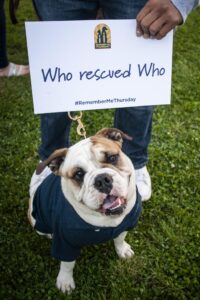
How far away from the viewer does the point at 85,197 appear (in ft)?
6.55

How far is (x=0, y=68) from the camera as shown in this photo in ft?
14.4

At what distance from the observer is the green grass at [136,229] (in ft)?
7.99

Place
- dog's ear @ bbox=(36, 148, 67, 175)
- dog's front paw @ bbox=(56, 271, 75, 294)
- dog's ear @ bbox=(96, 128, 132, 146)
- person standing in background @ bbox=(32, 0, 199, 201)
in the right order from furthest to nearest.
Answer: dog's front paw @ bbox=(56, 271, 75, 294)
dog's ear @ bbox=(96, 128, 132, 146)
dog's ear @ bbox=(36, 148, 67, 175)
person standing in background @ bbox=(32, 0, 199, 201)

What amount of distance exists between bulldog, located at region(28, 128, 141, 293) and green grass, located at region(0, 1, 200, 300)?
18 cm

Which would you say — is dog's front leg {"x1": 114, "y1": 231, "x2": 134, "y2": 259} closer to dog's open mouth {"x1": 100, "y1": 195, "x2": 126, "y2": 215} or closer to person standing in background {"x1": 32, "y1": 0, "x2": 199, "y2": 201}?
person standing in background {"x1": 32, "y1": 0, "x2": 199, "y2": 201}

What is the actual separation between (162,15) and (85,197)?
95 centimetres

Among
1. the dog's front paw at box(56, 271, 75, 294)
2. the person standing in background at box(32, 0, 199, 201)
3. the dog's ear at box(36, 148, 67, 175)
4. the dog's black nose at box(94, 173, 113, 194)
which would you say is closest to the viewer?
the dog's black nose at box(94, 173, 113, 194)

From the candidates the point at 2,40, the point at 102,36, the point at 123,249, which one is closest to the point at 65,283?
the point at 123,249

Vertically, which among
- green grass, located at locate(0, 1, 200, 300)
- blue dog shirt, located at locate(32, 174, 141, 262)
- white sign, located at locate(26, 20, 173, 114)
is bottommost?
green grass, located at locate(0, 1, 200, 300)

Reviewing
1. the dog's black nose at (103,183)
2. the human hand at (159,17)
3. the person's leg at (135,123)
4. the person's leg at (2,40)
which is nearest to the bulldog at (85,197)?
the dog's black nose at (103,183)

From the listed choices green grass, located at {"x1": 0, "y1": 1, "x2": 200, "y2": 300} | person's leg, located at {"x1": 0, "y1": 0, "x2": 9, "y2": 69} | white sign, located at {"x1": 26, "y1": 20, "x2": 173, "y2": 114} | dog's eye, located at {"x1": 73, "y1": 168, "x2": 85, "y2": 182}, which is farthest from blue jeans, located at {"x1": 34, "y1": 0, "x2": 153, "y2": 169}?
person's leg, located at {"x1": 0, "y1": 0, "x2": 9, "y2": 69}

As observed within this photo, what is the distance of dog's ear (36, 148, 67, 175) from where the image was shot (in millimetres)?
2145

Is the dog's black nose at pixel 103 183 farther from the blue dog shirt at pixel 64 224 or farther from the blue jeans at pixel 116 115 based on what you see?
the blue jeans at pixel 116 115

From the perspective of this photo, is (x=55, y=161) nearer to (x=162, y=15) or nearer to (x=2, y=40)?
(x=162, y=15)
